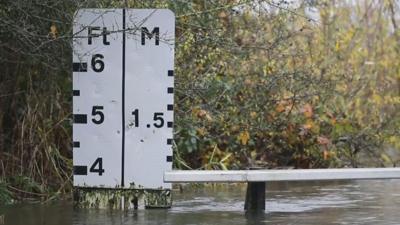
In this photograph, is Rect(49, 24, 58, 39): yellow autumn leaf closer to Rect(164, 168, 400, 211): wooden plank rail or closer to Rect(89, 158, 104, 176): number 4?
Rect(89, 158, 104, 176): number 4

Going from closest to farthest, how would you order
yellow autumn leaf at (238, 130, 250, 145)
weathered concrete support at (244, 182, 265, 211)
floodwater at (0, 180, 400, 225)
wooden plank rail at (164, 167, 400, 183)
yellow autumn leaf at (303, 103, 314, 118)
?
floodwater at (0, 180, 400, 225) → wooden plank rail at (164, 167, 400, 183) → weathered concrete support at (244, 182, 265, 211) → yellow autumn leaf at (238, 130, 250, 145) → yellow autumn leaf at (303, 103, 314, 118)

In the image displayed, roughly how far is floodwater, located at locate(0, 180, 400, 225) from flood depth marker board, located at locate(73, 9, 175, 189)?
0.40 meters

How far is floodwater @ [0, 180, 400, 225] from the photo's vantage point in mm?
6711

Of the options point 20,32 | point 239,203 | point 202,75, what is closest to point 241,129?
point 202,75

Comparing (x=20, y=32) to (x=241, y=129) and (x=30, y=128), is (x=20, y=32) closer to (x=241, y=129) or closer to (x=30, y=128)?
(x=30, y=128)

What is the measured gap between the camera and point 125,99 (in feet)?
23.2

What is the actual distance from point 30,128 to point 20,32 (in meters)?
1.61

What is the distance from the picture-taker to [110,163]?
23.2 ft

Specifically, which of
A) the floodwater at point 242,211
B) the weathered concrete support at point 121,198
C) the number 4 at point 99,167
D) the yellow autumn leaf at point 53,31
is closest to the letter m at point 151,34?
the yellow autumn leaf at point 53,31

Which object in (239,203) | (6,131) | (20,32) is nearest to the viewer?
(20,32)

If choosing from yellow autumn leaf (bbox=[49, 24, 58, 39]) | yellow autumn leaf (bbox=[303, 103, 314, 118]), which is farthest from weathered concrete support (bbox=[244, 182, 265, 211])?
yellow autumn leaf (bbox=[303, 103, 314, 118])

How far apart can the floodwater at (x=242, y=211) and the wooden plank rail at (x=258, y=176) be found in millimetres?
192

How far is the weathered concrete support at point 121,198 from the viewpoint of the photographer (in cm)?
715

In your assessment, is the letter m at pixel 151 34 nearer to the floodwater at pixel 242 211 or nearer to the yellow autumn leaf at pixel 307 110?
the floodwater at pixel 242 211
